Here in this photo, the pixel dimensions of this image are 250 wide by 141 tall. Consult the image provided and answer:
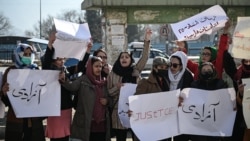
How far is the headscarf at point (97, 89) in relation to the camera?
6023mm

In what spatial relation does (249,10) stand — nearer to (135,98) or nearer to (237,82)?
(237,82)

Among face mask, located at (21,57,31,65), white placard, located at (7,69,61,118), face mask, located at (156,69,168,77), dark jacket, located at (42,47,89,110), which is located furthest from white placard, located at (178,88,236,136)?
face mask, located at (21,57,31,65)

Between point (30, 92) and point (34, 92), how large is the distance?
0.05 meters

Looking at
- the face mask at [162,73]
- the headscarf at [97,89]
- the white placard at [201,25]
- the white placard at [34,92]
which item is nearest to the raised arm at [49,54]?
the white placard at [34,92]

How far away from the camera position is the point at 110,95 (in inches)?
245

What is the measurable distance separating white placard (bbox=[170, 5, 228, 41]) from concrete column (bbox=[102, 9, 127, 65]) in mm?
4836

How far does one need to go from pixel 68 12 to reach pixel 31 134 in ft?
261

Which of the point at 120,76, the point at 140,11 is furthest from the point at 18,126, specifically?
the point at 140,11

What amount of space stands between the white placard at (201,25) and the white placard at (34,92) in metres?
1.91

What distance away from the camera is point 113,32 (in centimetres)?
1143

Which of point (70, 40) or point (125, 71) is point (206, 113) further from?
point (70, 40)

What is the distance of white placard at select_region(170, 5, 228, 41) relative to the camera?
21.4ft

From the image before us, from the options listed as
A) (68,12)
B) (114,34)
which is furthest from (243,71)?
(68,12)

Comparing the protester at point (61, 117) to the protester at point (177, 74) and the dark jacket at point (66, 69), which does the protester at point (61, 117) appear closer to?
the dark jacket at point (66, 69)
